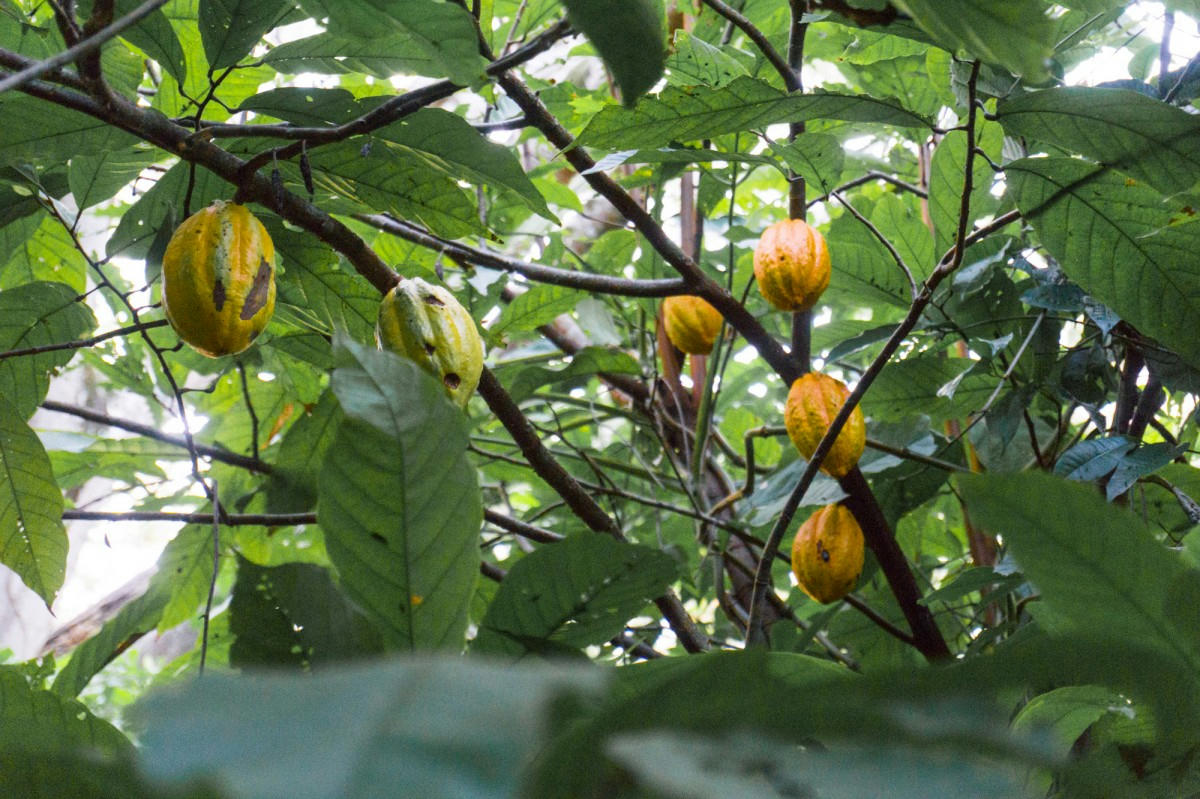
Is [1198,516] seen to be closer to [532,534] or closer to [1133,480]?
[1133,480]

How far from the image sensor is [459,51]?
1.91ft

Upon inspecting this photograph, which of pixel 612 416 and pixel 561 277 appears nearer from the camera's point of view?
pixel 561 277

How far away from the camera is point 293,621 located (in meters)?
0.41

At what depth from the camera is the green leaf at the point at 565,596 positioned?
433mm

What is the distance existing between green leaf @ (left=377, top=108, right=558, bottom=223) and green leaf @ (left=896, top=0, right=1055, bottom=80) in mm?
436

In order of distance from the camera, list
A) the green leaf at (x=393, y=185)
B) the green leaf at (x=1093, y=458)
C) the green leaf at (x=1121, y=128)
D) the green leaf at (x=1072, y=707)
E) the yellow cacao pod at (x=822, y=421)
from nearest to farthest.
Answer: the green leaf at (x=1072, y=707), the green leaf at (x=1121, y=128), the green leaf at (x=393, y=185), the green leaf at (x=1093, y=458), the yellow cacao pod at (x=822, y=421)

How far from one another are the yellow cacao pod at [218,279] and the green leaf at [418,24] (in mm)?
239

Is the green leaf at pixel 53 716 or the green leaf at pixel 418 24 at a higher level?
the green leaf at pixel 418 24

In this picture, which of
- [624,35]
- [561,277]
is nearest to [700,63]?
[561,277]

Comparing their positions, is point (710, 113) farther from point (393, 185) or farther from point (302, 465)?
point (302, 465)

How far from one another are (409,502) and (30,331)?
88cm

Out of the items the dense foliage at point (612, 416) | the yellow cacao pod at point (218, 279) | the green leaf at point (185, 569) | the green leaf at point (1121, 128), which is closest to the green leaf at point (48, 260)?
the dense foliage at point (612, 416)

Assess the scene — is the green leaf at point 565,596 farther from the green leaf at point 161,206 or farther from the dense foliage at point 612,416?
the green leaf at point 161,206

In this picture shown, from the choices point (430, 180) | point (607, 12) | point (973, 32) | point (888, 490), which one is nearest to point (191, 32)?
point (430, 180)
